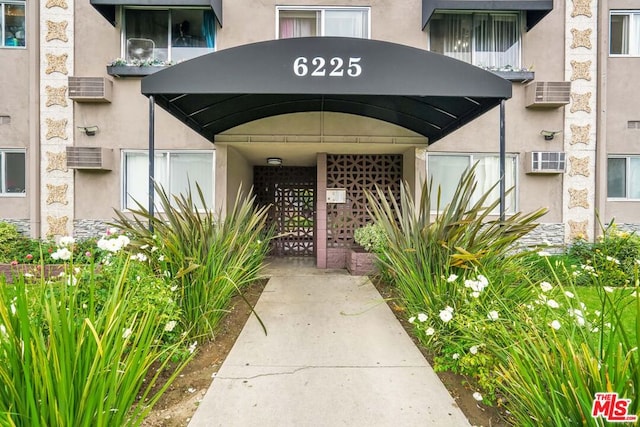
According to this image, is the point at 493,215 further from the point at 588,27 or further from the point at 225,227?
the point at 225,227

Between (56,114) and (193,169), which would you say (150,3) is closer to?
(56,114)

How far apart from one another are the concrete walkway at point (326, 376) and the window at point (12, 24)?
8.09m

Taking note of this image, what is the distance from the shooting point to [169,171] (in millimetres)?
6773

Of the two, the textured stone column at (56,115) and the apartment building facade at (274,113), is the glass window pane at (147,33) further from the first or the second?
the textured stone column at (56,115)

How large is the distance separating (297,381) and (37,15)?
890cm

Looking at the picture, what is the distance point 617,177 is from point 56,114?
40.0 feet

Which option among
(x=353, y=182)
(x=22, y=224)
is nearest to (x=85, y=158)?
(x=22, y=224)

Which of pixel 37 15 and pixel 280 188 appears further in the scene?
pixel 280 188

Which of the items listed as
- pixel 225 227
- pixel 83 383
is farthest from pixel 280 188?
pixel 83 383

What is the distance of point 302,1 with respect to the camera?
6.75 m

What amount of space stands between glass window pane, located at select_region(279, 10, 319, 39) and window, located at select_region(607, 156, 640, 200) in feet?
23.5

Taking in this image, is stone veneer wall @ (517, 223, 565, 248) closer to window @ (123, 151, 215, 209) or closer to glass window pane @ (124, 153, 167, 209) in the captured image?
window @ (123, 151, 215, 209)

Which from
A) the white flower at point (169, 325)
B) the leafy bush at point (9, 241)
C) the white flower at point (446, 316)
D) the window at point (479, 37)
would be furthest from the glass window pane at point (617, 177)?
the leafy bush at point (9, 241)

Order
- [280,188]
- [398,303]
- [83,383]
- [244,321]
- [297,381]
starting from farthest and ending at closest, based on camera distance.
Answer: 1. [280,188]
2. [398,303]
3. [244,321]
4. [297,381]
5. [83,383]
